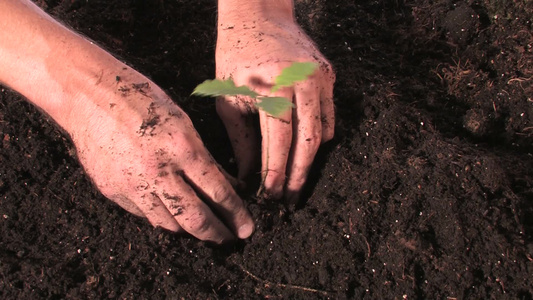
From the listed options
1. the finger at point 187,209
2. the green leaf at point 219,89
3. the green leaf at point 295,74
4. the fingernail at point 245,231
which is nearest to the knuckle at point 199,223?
the finger at point 187,209

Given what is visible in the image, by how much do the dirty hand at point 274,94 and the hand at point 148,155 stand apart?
21 cm

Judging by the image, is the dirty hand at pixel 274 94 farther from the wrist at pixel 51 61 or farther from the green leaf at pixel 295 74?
the wrist at pixel 51 61

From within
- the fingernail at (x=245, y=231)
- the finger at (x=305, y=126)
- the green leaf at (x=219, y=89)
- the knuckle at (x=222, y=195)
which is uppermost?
the green leaf at (x=219, y=89)

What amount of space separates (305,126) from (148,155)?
1.65ft

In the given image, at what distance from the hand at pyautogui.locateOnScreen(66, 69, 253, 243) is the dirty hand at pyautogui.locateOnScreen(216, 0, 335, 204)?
21 centimetres

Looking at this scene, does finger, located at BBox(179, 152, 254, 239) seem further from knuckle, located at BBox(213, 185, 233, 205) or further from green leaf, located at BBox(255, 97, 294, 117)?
green leaf, located at BBox(255, 97, 294, 117)

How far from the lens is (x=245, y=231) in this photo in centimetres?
169

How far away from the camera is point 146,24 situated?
2316 millimetres

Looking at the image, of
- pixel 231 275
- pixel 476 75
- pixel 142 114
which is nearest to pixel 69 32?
pixel 142 114

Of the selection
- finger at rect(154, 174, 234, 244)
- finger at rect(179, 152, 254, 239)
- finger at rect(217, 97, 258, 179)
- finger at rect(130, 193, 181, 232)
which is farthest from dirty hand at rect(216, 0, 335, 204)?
finger at rect(130, 193, 181, 232)

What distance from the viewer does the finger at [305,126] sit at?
1562 mm

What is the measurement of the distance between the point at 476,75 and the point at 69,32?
61.3 inches

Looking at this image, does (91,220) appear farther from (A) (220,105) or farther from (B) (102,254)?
(A) (220,105)

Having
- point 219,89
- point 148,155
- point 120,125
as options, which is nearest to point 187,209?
point 148,155
